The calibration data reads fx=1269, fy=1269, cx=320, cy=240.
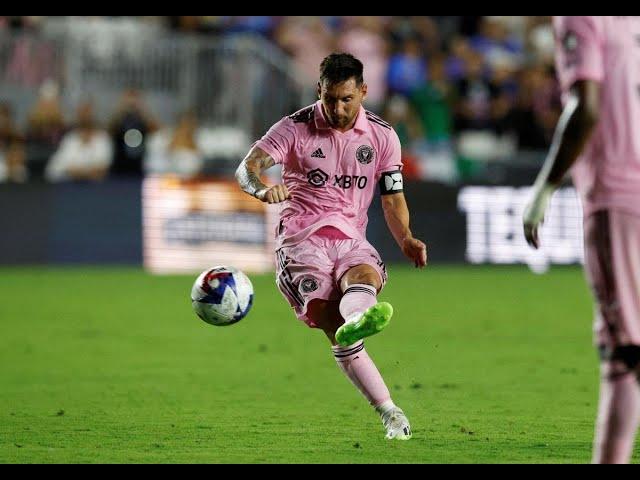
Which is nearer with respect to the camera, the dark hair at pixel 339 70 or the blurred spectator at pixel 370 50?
the dark hair at pixel 339 70

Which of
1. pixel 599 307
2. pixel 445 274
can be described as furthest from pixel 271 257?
pixel 599 307

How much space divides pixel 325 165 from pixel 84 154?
13365mm

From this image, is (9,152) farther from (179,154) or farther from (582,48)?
(582,48)

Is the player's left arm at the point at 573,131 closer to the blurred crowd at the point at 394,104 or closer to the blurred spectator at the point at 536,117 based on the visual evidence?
the blurred crowd at the point at 394,104

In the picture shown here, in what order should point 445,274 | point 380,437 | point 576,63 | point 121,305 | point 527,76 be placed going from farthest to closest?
point 527,76 → point 445,274 → point 121,305 → point 380,437 → point 576,63

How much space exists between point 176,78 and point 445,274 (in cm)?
583

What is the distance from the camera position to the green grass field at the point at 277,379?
22.8ft

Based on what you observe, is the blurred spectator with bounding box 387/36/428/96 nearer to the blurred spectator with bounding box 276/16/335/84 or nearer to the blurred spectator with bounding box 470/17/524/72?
the blurred spectator with bounding box 276/16/335/84

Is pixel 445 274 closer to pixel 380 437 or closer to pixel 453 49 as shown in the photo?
pixel 453 49

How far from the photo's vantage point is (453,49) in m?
23.5

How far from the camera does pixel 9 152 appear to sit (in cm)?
2019

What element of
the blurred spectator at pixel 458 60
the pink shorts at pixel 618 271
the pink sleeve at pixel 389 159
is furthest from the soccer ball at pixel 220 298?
the blurred spectator at pixel 458 60

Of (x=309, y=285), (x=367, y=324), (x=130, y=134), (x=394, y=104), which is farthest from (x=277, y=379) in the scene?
(x=394, y=104)

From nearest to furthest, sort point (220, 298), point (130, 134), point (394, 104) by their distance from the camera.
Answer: point (220, 298) < point (130, 134) < point (394, 104)
